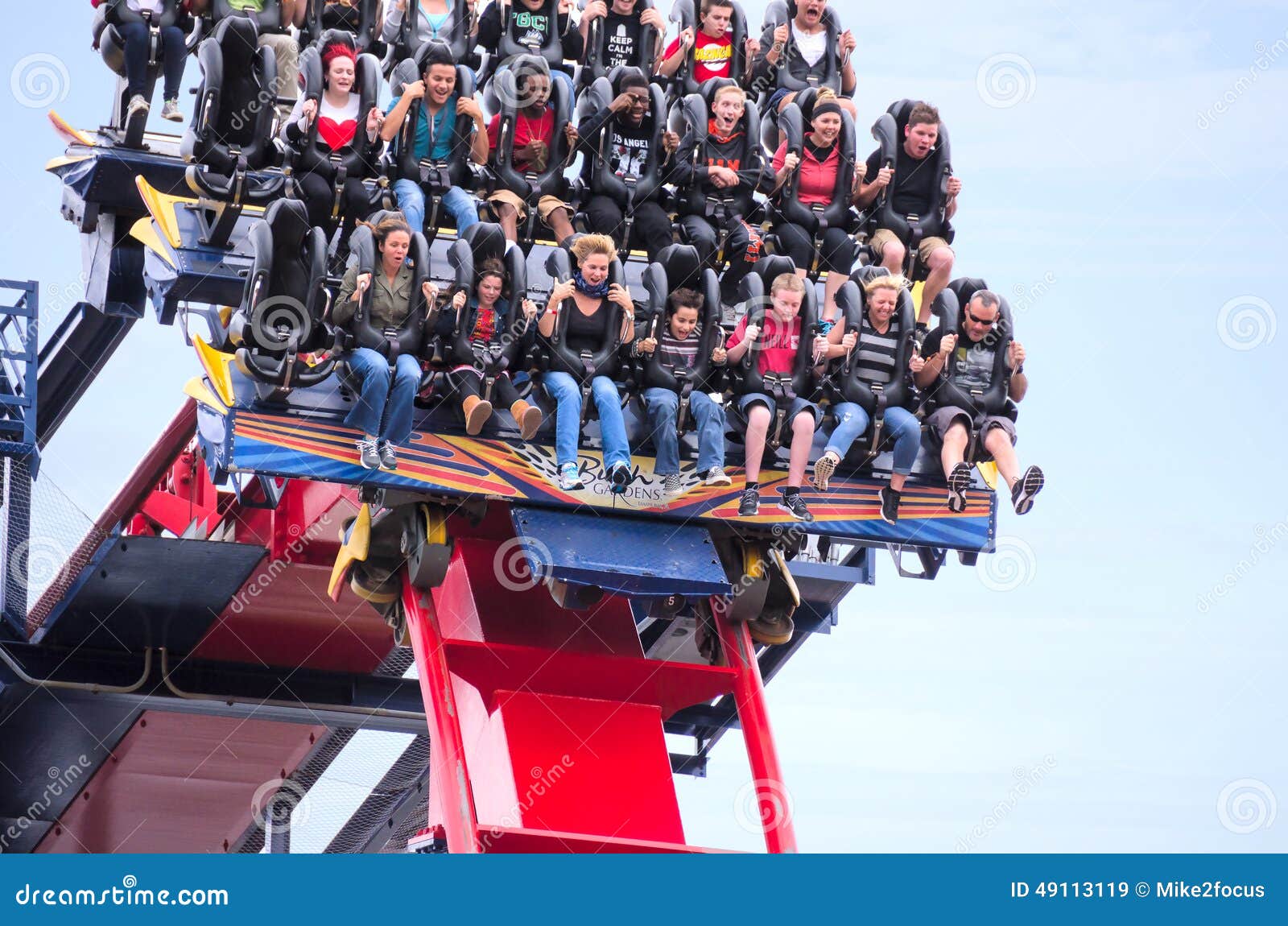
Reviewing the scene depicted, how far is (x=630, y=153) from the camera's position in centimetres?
1434

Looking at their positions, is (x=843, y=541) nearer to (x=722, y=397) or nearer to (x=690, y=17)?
(x=722, y=397)

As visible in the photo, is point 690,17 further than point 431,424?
Yes

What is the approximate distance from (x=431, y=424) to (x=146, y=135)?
10.6ft

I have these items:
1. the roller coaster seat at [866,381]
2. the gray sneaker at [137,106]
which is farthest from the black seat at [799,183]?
the gray sneaker at [137,106]

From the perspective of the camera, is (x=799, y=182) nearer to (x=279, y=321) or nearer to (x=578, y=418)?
(x=578, y=418)

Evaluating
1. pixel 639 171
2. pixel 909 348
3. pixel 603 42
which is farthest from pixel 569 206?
pixel 909 348

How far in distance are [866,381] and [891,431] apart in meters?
0.33

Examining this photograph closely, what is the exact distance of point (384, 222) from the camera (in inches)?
492

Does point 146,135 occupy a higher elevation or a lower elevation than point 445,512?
higher

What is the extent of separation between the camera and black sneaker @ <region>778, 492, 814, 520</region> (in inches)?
524

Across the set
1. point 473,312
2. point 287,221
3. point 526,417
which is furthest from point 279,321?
point 526,417

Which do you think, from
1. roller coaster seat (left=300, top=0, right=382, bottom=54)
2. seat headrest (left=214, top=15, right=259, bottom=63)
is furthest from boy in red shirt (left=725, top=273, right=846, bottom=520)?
roller coaster seat (left=300, top=0, right=382, bottom=54)

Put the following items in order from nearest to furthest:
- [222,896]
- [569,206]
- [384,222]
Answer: [222,896] → [384,222] → [569,206]

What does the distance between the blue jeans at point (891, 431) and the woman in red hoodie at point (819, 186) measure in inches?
52.8
